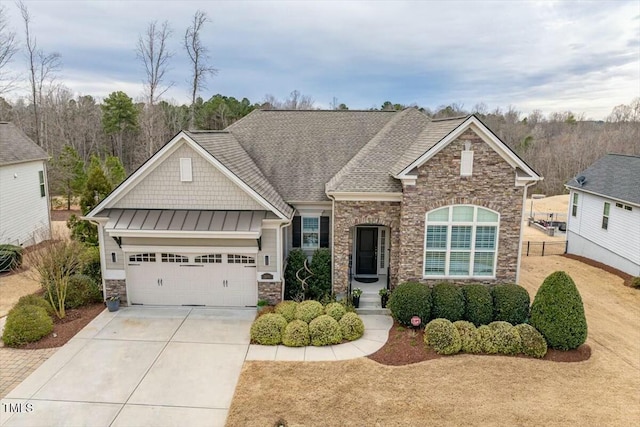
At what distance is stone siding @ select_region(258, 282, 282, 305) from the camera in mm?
14234

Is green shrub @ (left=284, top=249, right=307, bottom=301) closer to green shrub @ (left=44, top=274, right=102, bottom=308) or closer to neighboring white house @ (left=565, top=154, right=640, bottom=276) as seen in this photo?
green shrub @ (left=44, top=274, right=102, bottom=308)

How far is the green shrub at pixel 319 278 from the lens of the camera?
14680 mm

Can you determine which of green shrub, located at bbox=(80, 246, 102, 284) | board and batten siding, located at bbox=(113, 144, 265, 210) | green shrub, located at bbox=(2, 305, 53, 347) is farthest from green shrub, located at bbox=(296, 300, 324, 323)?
green shrub, located at bbox=(80, 246, 102, 284)

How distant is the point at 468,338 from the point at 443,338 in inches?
29.3

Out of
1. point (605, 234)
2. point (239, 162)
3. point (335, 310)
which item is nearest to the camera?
point (335, 310)

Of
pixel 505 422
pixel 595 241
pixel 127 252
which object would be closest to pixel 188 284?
pixel 127 252

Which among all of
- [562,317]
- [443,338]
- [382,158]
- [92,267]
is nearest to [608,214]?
[562,317]

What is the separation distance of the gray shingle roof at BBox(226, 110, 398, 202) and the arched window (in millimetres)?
4372

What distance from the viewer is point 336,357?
37.3 ft

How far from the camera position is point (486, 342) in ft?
38.4

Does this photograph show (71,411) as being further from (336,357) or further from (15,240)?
(15,240)

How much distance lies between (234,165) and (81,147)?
43275mm

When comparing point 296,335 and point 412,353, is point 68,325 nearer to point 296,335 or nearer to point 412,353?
point 296,335

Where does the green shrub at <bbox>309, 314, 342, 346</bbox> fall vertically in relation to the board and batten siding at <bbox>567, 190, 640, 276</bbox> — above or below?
below
